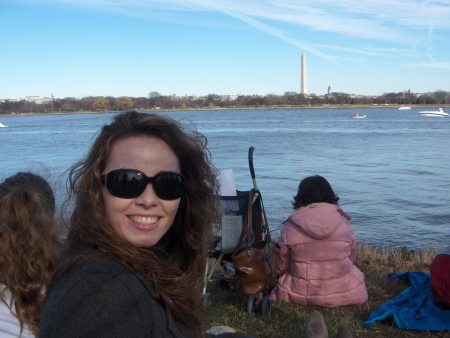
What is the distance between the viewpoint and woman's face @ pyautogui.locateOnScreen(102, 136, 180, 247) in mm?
1585

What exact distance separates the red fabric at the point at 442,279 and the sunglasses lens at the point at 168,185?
3.32 m

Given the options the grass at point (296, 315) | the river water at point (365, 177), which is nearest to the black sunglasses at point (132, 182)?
the river water at point (365, 177)

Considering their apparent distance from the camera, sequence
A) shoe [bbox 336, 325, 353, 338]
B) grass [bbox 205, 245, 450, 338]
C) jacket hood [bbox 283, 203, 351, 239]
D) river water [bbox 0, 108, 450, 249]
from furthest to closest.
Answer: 1. river water [bbox 0, 108, 450, 249]
2. jacket hood [bbox 283, 203, 351, 239]
3. grass [bbox 205, 245, 450, 338]
4. shoe [bbox 336, 325, 353, 338]

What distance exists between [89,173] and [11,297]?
1.02 meters

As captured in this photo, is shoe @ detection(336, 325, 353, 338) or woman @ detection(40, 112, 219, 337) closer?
woman @ detection(40, 112, 219, 337)

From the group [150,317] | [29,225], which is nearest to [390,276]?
[29,225]

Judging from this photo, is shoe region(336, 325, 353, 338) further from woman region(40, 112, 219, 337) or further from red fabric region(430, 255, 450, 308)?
red fabric region(430, 255, 450, 308)

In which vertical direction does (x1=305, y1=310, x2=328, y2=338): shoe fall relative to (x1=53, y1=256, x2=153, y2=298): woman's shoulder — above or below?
below

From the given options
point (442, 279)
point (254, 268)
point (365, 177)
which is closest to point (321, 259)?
point (254, 268)

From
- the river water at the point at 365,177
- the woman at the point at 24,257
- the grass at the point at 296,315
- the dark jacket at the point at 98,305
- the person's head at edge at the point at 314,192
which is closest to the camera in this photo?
the dark jacket at the point at 98,305

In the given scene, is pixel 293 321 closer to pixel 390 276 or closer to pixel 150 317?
pixel 390 276

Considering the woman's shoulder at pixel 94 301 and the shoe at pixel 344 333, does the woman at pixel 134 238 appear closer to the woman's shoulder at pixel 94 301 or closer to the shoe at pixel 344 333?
the woman's shoulder at pixel 94 301

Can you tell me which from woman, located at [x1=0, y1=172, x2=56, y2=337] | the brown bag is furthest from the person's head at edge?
woman, located at [x1=0, y1=172, x2=56, y2=337]

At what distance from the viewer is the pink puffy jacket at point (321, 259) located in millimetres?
4875
